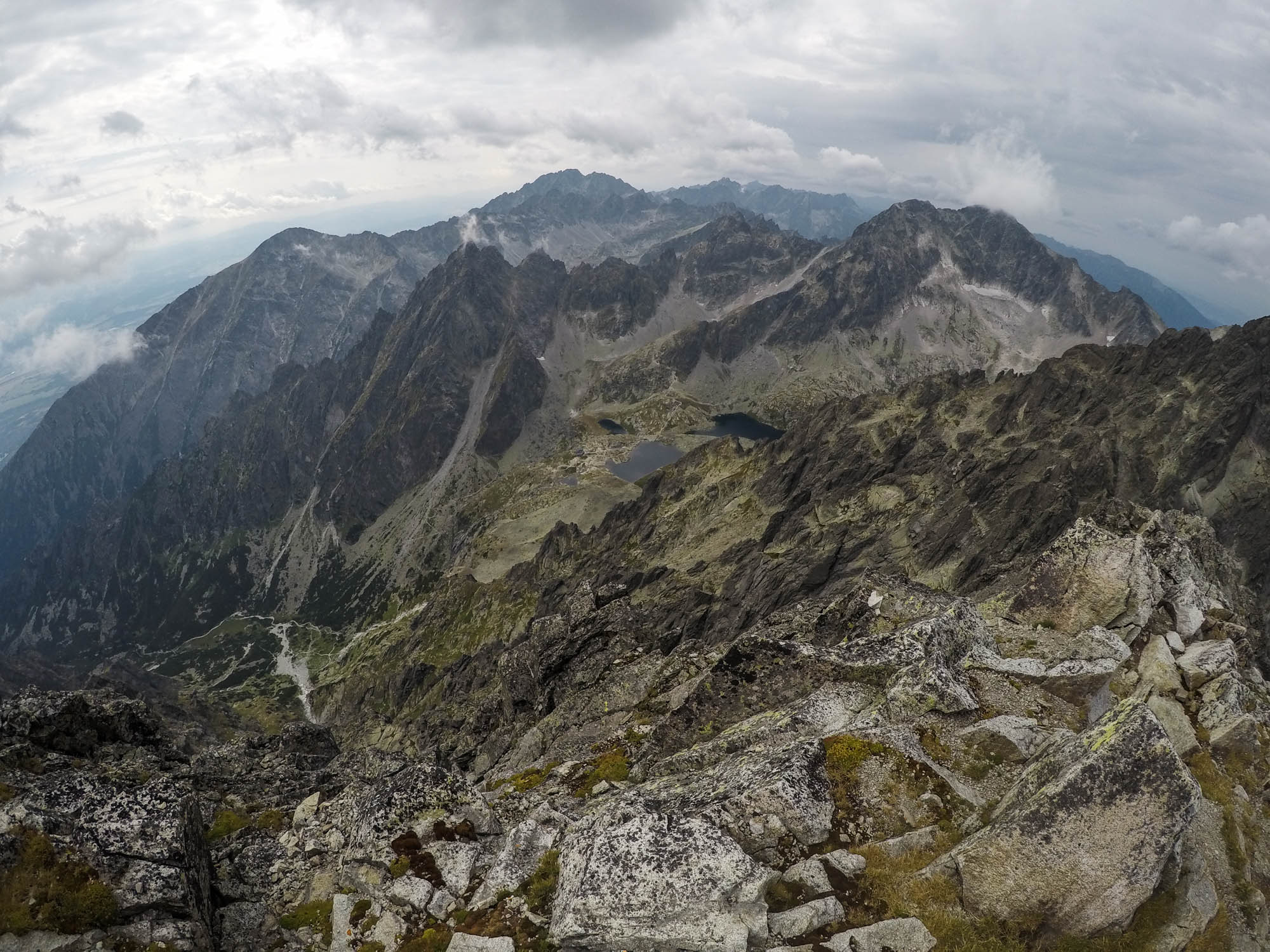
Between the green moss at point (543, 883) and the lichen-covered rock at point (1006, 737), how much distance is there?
44.6 feet

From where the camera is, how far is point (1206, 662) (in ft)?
80.8

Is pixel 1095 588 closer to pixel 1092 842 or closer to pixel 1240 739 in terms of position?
pixel 1240 739

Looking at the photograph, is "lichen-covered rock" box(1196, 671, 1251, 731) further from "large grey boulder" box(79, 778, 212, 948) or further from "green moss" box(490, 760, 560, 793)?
"large grey boulder" box(79, 778, 212, 948)

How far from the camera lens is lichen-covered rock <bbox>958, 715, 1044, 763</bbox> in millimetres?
19625

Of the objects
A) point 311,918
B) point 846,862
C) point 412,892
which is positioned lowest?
point 311,918

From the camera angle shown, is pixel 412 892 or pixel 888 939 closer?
pixel 888 939

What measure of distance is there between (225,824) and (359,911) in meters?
14.9

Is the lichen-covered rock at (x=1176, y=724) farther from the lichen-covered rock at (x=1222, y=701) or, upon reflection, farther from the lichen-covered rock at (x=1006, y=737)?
the lichen-covered rock at (x=1006, y=737)

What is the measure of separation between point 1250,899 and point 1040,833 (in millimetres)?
5896

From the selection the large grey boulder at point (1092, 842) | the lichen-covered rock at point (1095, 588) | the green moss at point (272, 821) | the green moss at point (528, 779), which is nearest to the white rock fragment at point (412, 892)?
the green moss at point (528, 779)

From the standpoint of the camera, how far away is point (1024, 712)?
22.5 metres

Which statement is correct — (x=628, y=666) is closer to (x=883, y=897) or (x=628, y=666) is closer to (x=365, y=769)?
(x=365, y=769)

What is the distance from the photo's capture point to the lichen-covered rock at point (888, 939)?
531 inches

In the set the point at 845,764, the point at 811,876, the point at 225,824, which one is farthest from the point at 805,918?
the point at 225,824
